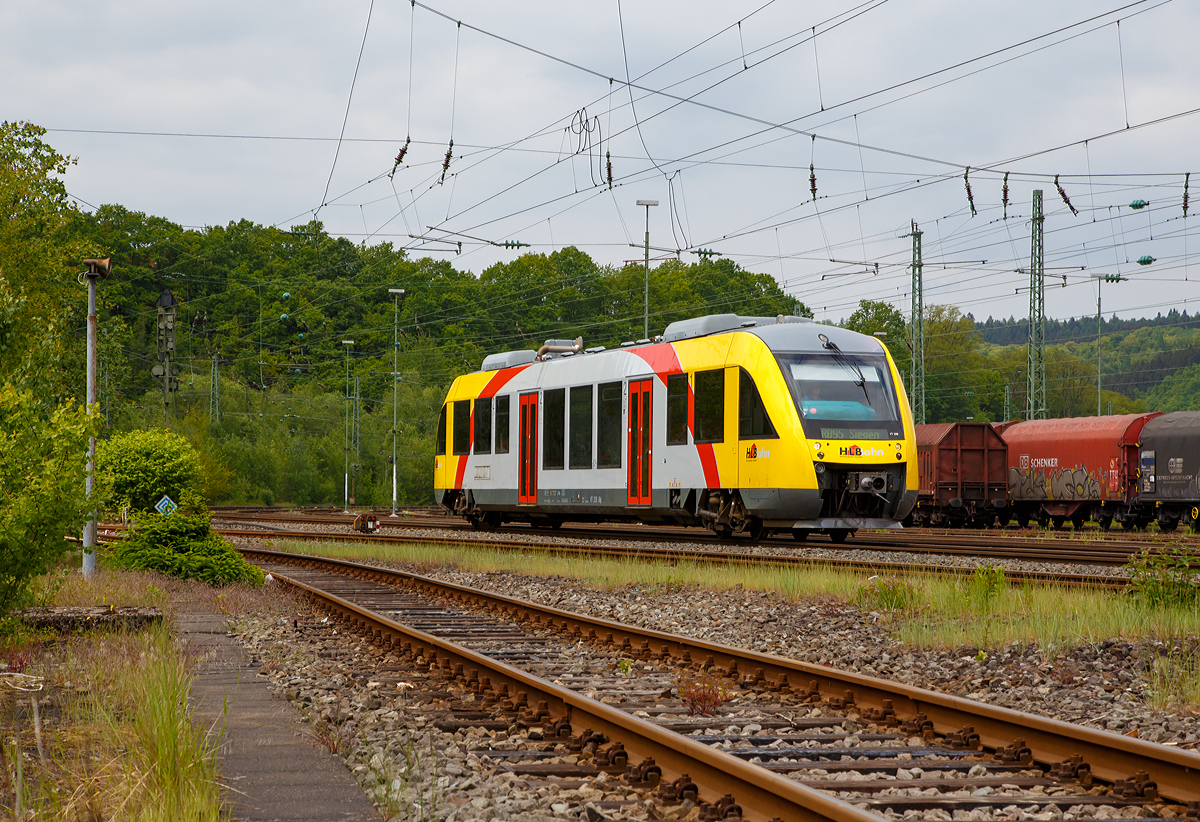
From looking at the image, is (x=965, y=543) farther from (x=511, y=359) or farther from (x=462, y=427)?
(x=462, y=427)

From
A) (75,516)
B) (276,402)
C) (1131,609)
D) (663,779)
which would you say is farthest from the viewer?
(276,402)

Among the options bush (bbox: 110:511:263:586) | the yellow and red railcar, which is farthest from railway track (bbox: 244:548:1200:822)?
the yellow and red railcar

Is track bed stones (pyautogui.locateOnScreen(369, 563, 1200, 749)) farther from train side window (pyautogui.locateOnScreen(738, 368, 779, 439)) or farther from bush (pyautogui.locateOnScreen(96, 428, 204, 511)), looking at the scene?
bush (pyautogui.locateOnScreen(96, 428, 204, 511))

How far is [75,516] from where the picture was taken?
31.9 feet

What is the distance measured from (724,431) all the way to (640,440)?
2612 mm

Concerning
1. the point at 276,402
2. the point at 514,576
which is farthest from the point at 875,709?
the point at 276,402

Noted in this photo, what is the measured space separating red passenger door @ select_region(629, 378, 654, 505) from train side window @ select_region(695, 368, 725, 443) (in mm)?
1532

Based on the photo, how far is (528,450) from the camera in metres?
26.1

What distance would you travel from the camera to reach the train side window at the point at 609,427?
22914 mm

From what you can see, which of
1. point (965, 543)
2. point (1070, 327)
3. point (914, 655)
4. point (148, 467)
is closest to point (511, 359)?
point (148, 467)

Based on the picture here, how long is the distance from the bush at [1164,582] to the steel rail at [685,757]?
258 inches

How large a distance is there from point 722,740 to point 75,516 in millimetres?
6149

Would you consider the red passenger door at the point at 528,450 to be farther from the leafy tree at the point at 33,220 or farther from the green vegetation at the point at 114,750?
the green vegetation at the point at 114,750

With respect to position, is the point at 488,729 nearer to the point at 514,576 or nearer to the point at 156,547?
the point at 514,576
